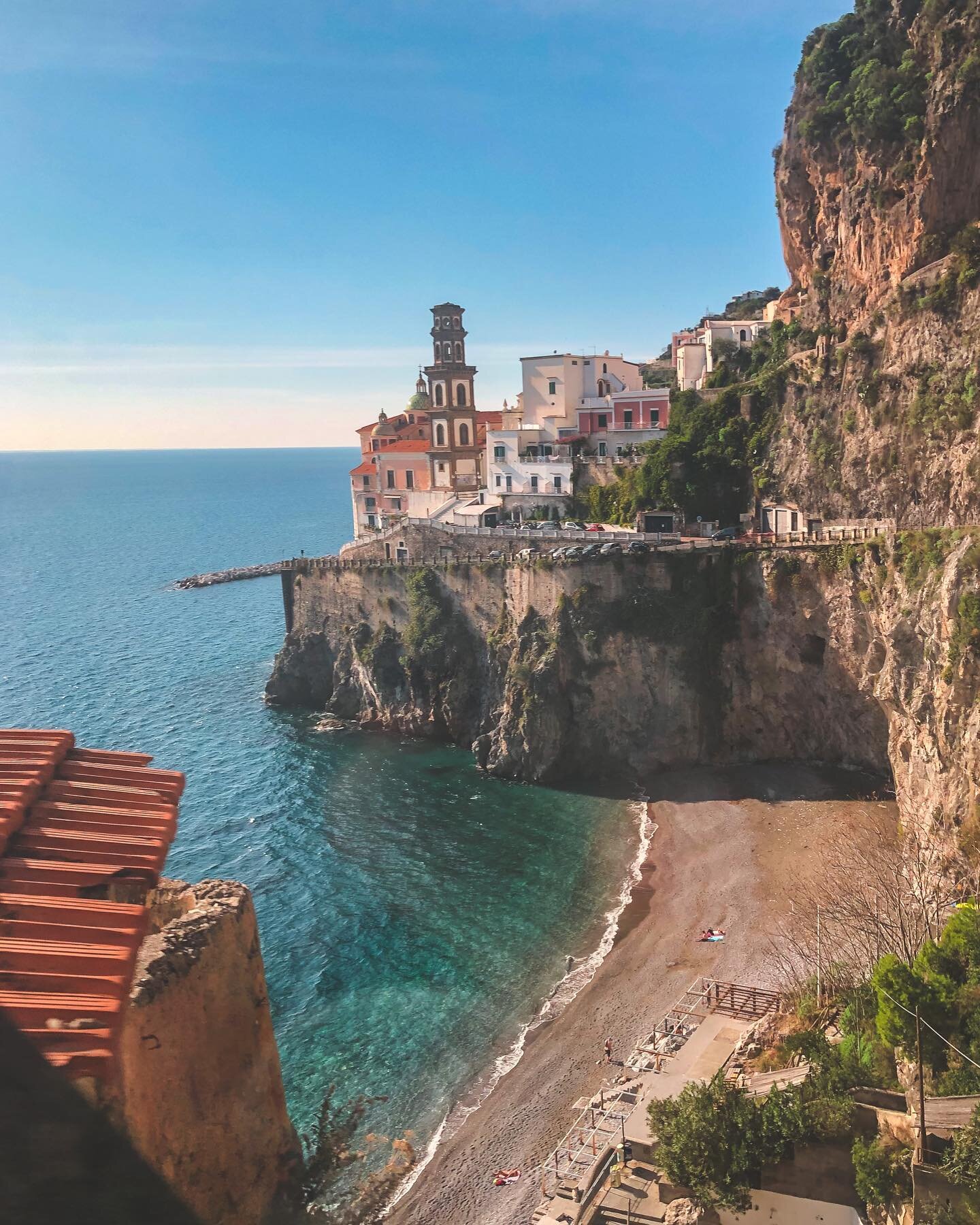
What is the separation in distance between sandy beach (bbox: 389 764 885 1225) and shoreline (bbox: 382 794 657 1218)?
178mm

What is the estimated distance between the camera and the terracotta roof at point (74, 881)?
20.2ft

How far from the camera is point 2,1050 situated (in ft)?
19.0

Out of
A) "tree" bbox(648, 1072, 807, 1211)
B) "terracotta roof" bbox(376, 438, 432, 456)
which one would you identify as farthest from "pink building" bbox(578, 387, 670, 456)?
"tree" bbox(648, 1072, 807, 1211)

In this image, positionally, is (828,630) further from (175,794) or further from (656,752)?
(175,794)

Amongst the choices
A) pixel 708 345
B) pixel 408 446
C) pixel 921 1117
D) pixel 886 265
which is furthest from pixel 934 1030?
pixel 408 446

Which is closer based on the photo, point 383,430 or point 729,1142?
point 729,1142

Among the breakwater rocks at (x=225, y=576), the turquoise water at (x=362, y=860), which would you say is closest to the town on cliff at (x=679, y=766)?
the turquoise water at (x=362, y=860)

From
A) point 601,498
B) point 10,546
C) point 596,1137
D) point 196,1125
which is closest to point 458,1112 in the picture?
point 596,1137

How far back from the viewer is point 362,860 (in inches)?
1655

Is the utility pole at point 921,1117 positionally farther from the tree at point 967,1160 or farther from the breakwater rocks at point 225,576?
the breakwater rocks at point 225,576

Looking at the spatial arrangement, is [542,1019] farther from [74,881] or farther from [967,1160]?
[74,881]

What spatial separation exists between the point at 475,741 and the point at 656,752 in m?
10.4

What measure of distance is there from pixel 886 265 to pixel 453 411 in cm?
3602

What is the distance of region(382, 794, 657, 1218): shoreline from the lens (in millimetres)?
25891
